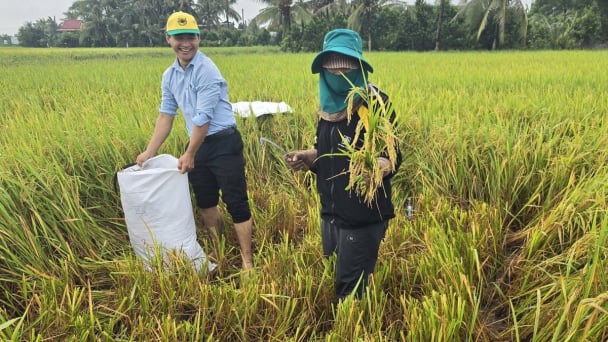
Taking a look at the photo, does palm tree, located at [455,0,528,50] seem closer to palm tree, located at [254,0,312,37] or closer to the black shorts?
palm tree, located at [254,0,312,37]

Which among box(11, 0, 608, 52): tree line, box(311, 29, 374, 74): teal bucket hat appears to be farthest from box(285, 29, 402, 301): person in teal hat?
box(11, 0, 608, 52): tree line

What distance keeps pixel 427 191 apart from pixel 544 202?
579 mm

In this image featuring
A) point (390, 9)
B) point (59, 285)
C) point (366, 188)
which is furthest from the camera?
point (390, 9)

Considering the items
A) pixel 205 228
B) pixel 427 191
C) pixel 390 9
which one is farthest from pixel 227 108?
pixel 390 9

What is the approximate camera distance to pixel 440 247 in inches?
66.1

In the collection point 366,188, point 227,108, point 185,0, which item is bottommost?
point 366,188

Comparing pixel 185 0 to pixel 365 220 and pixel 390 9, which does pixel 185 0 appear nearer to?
pixel 390 9

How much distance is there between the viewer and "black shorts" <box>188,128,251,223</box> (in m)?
2.02

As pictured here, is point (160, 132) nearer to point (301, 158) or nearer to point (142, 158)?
point (142, 158)

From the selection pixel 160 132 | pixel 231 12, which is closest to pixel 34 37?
pixel 231 12

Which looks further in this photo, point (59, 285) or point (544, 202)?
point (544, 202)

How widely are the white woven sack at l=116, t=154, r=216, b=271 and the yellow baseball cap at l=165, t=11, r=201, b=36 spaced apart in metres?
0.61

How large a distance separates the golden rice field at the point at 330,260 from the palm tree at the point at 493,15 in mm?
16914

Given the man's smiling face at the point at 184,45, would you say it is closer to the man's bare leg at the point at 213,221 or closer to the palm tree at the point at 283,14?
the man's bare leg at the point at 213,221
